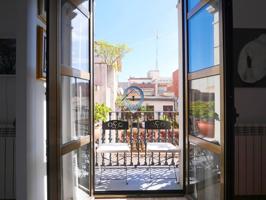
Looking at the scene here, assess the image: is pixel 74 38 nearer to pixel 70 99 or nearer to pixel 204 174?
pixel 70 99

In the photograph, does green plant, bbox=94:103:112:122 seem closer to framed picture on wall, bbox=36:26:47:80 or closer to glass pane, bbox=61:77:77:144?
glass pane, bbox=61:77:77:144

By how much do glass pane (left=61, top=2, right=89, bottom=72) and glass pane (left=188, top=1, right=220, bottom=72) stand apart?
1.12m

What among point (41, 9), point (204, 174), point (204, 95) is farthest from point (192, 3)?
point (204, 174)

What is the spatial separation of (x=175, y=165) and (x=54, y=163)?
2915 millimetres

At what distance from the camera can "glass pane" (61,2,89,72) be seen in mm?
2428

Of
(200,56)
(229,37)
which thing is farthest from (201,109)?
(229,37)

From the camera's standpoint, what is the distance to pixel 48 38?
211 cm

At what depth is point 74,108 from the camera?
267 centimetres

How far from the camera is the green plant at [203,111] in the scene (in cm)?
249

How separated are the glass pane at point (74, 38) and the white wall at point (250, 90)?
1.65 metres

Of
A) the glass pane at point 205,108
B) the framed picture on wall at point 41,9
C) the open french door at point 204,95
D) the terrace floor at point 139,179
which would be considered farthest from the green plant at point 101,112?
the framed picture on wall at point 41,9

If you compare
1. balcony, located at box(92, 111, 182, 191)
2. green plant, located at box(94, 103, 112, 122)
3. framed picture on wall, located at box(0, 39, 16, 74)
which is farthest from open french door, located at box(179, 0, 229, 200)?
green plant, located at box(94, 103, 112, 122)

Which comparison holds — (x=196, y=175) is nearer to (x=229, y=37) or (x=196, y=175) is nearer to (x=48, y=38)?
(x=229, y=37)

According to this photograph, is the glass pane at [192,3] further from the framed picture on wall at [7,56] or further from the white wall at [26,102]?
the framed picture on wall at [7,56]
